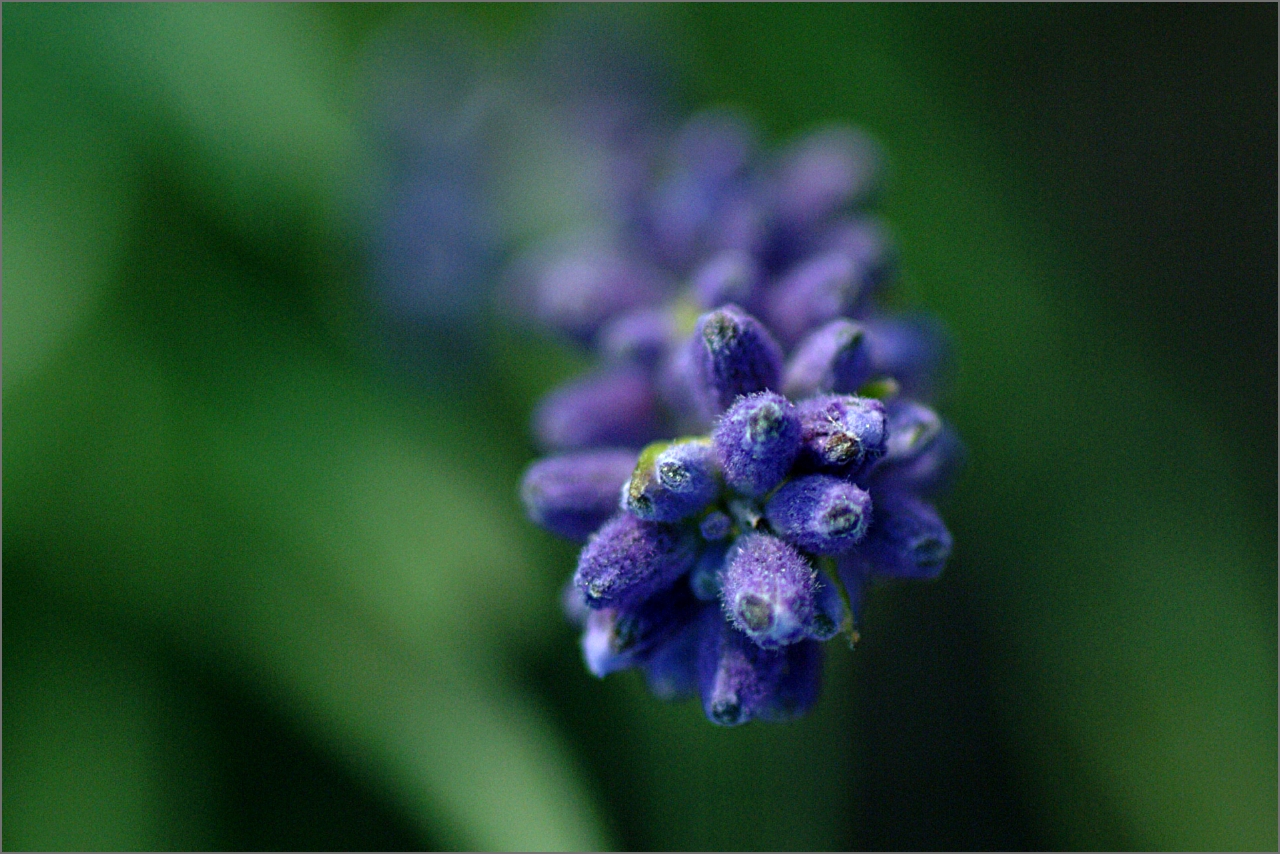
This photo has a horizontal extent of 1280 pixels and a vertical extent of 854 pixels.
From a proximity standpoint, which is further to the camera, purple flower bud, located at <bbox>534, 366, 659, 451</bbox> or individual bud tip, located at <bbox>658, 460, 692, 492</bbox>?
purple flower bud, located at <bbox>534, 366, 659, 451</bbox>

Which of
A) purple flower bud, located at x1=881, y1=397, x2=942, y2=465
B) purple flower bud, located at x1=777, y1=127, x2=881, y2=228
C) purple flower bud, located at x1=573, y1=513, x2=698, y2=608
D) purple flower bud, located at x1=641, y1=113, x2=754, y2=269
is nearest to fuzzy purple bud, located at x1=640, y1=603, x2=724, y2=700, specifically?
purple flower bud, located at x1=573, y1=513, x2=698, y2=608

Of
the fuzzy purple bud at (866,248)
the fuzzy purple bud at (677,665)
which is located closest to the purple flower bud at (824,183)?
the fuzzy purple bud at (866,248)

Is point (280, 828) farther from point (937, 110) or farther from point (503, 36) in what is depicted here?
point (937, 110)

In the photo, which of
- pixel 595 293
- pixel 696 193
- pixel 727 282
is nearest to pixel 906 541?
pixel 727 282

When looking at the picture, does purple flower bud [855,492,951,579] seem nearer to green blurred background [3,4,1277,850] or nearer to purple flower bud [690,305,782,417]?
purple flower bud [690,305,782,417]

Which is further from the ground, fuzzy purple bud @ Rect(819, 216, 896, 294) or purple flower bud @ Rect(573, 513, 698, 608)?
fuzzy purple bud @ Rect(819, 216, 896, 294)

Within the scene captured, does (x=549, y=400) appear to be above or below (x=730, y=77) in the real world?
below

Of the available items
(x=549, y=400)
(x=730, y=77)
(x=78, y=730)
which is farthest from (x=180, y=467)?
(x=730, y=77)
